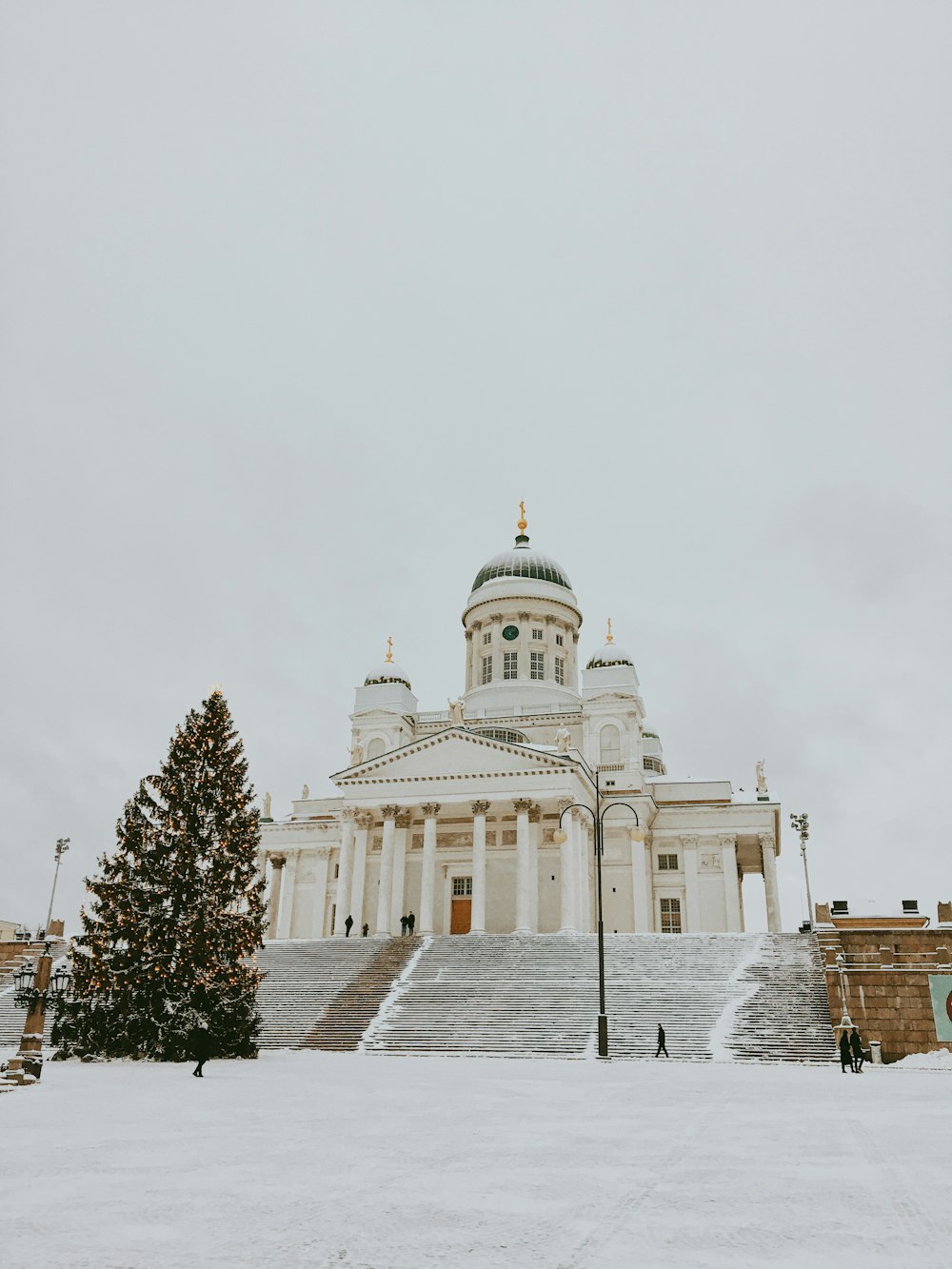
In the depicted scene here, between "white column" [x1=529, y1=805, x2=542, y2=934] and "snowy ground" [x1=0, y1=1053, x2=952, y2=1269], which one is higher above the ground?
"white column" [x1=529, y1=805, x2=542, y2=934]

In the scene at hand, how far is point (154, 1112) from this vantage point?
47.3ft

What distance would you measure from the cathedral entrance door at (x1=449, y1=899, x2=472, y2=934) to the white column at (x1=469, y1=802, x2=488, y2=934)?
291 cm

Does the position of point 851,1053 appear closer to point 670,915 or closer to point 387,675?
point 670,915

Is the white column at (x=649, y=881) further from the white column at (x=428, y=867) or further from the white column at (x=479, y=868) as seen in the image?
the white column at (x=428, y=867)

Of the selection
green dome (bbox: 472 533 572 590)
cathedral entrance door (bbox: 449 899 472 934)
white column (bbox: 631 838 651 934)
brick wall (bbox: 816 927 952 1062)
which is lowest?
brick wall (bbox: 816 927 952 1062)

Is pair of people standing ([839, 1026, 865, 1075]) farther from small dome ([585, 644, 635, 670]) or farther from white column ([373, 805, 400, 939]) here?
small dome ([585, 644, 635, 670])

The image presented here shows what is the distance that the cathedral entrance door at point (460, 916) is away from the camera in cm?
5378

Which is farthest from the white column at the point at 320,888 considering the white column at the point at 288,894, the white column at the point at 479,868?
the white column at the point at 479,868

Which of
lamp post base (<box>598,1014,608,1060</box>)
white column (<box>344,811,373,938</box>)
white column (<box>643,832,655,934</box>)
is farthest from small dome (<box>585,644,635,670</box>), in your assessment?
lamp post base (<box>598,1014,608,1060</box>)

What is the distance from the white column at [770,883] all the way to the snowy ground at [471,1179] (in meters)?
40.3

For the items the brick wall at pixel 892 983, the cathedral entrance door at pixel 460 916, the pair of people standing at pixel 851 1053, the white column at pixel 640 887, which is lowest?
the pair of people standing at pixel 851 1053

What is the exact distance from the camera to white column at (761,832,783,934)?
56688mm

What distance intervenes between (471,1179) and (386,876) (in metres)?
42.6

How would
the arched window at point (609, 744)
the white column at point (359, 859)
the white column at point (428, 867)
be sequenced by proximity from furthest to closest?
the arched window at point (609, 744)
the white column at point (359, 859)
the white column at point (428, 867)
